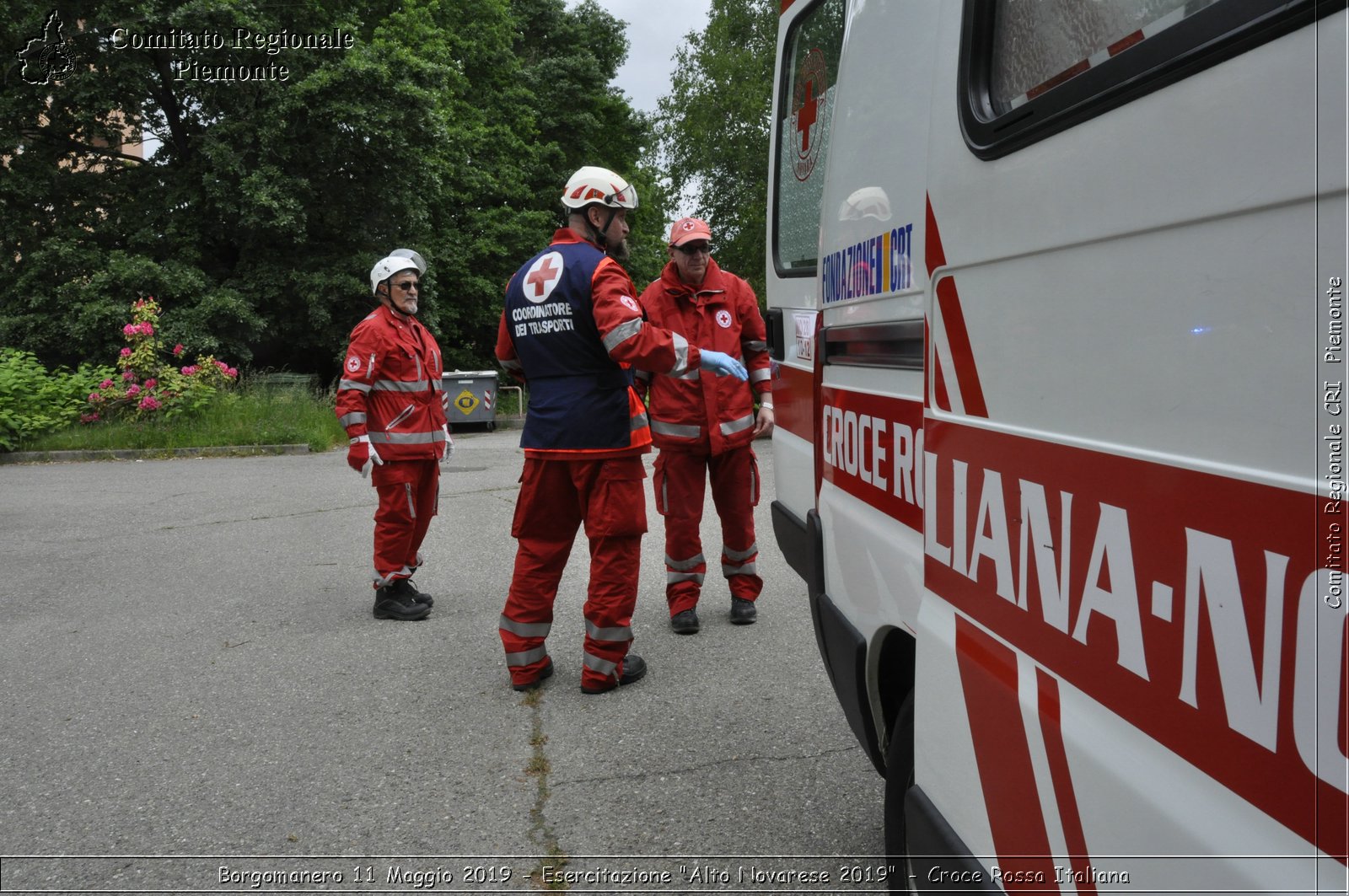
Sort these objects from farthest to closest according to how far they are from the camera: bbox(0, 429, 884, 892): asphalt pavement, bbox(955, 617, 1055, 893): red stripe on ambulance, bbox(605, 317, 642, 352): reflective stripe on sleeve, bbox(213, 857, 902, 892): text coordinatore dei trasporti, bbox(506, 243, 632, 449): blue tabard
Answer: bbox(506, 243, 632, 449): blue tabard
bbox(605, 317, 642, 352): reflective stripe on sleeve
bbox(0, 429, 884, 892): asphalt pavement
bbox(213, 857, 902, 892): text coordinatore dei trasporti
bbox(955, 617, 1055, 893): red stripe on ambulance

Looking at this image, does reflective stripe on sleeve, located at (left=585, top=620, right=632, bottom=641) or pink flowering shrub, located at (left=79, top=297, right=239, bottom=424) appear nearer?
reflective stripe on sleeve, located at (left=585, top=620, right=632, bottom=641)

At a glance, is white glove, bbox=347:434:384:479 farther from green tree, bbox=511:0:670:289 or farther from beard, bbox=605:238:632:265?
green tree, bbox=511:0:670:289

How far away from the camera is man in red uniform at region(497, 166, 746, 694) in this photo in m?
3.98

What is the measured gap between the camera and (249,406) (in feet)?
51.1

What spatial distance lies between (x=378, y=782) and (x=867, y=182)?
90.7 inches

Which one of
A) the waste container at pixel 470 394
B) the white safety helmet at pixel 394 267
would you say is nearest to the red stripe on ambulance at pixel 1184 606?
the white safety helmet at pixel 394 267

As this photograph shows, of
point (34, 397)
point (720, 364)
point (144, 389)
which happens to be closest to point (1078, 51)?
point (720, 364)

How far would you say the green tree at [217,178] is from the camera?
19719 mm

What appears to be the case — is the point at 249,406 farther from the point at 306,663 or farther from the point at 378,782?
the point at 378,782

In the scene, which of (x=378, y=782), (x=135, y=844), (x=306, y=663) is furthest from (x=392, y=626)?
(x=135, y=844)

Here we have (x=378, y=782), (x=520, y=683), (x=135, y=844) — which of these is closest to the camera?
(x=135, y=844)

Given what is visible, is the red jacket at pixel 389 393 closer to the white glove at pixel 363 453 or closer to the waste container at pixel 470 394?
the white glove at pixel 363 453

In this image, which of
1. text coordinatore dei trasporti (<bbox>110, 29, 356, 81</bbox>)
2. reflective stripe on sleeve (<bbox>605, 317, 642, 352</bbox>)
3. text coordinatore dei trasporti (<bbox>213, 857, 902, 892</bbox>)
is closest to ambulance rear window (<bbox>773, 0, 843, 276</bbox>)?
reflective stripe on sleeve (<bbox>605, 317, 642, 352</bbox>)

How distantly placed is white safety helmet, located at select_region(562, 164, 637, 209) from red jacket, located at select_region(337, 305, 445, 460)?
5.25ft
